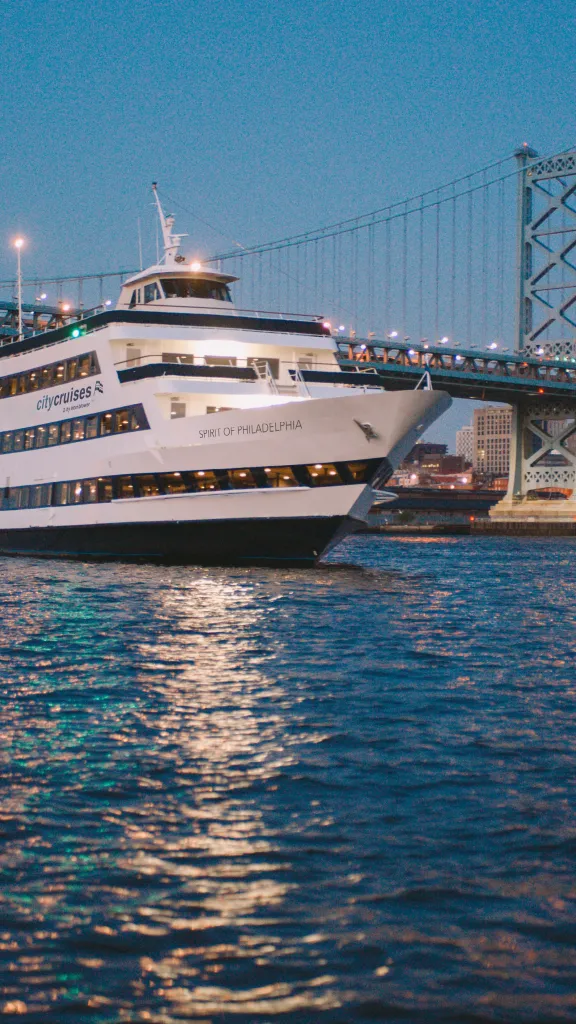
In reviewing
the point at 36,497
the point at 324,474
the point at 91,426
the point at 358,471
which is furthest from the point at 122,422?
the point at 358,471

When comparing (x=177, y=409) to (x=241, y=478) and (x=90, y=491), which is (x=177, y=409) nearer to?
(x=241, y=478)

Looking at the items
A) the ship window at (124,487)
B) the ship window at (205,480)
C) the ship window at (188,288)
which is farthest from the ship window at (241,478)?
the ship window at (188,288)

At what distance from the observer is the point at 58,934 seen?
5062mm

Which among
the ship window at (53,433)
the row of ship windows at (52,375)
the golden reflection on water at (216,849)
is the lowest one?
the golden reflection on water at (216,849)

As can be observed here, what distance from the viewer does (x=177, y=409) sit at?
2780cm

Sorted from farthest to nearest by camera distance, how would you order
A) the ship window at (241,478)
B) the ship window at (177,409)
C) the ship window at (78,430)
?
the ship window at (78,430), the ship window at (177,409), the ship window at (241,478)

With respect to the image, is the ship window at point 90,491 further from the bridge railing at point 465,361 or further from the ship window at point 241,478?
the bridge railing at point 465,361

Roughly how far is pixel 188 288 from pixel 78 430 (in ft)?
17.8

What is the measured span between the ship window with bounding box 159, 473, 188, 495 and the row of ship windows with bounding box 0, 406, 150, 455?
143 centimetres

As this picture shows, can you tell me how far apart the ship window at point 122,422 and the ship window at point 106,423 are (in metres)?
0.27

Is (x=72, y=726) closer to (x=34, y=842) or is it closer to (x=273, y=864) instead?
(x=34, y=842)

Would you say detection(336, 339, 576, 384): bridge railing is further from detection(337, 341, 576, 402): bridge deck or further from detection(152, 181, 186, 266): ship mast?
detection(152, 181, 186, 266): ship mast

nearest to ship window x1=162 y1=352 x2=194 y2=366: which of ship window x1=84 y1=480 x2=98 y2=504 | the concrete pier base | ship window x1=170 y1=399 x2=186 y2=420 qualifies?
ship window x1=170 y1=399 x2=186 y2=420

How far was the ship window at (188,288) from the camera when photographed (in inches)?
1262
